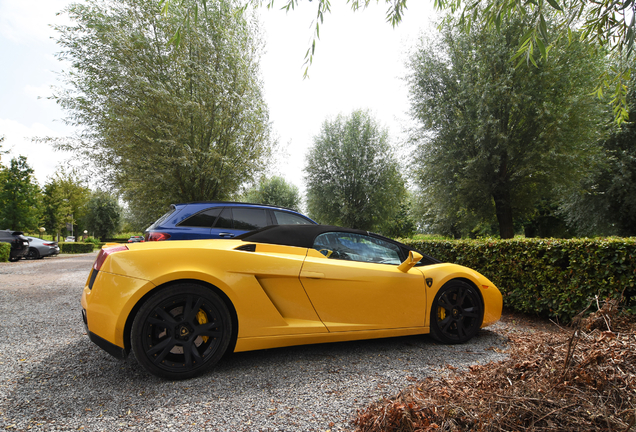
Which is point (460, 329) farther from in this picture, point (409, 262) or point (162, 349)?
point (162, 349)

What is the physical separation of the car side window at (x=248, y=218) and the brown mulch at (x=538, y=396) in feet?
13.8

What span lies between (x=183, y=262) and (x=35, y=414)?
1281 millimetres

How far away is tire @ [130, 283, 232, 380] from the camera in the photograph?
2.52 metres

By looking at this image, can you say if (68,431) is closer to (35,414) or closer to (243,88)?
(35,414)

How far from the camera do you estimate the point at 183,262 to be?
2.68 metres

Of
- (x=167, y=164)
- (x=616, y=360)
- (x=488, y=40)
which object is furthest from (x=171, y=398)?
(x=488, y=40)

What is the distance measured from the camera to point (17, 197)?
26359mm

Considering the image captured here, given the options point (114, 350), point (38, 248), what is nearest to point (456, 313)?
point (114, 350)

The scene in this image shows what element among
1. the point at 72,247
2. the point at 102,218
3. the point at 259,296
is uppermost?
the point at 102,218

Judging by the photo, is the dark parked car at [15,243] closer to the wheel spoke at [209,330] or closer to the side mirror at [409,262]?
the wheel spoke at [209,330]

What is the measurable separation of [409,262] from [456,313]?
0.91 m

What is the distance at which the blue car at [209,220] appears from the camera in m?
5.23

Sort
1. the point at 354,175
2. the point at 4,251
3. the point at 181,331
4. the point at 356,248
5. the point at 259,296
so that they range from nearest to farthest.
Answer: the point at 181,331 < the point at 259,296 < the point at 356,248 < the point at 4,251 < the point at 354,175

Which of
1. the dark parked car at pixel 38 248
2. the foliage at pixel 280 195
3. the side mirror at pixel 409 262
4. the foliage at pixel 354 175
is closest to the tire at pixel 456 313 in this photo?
the side mirror at pixel 409 262
